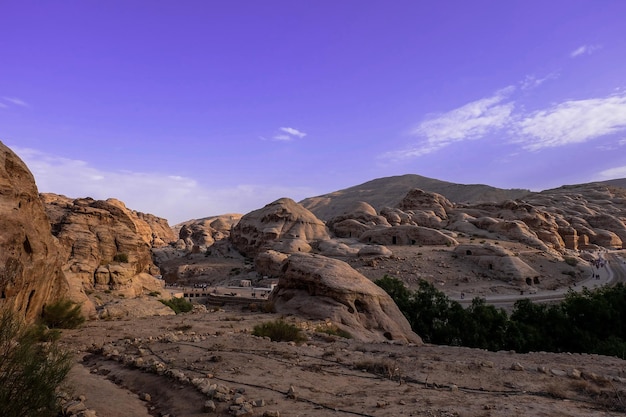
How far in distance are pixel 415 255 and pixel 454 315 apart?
2679cm

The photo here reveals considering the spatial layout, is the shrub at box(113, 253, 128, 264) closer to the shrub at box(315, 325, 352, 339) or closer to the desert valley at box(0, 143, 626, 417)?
the desert valley at box(0, 143, 626, 417)

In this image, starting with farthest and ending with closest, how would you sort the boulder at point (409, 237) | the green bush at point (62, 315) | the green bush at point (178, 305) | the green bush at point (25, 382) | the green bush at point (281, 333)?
the boulder at point (409, 237)
the green bush at point (178, 305)
the green bush at point (62, 315)
the green bush at point (281, 333)
the green bush at point (25, 382)

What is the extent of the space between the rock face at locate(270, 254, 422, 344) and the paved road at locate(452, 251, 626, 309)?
16.7 meters

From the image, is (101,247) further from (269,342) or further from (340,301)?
(269,342)

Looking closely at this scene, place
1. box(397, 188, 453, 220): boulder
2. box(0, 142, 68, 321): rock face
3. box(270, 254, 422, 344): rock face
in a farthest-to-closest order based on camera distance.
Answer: box(397, 188, 453, 220): boulder
box(270, 254, 422, 344): rock face
box(0, 142, 68, 321): rock face

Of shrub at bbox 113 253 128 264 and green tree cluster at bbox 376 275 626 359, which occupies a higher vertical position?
shrub at bbox 113 253 128 264

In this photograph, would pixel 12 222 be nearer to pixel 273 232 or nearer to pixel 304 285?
pixel 304 285

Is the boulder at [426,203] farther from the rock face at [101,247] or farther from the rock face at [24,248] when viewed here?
the rock face at [24,248]

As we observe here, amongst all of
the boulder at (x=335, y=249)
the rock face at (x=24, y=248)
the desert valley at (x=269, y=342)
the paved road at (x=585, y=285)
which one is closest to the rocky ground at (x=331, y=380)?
the desert valley at (x=269, y=342)

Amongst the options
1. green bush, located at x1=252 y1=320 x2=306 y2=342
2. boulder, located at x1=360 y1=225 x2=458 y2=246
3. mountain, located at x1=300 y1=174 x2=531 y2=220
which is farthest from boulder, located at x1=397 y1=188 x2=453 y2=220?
green bush, located at x1=252 y1=320 x2=306 y2=342

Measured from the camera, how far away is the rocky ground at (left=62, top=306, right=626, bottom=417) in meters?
5.83

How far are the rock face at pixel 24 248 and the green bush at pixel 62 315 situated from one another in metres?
0.31

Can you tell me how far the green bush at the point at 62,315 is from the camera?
12836 millimetres

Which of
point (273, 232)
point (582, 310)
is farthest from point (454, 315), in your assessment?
point (273, 232)
